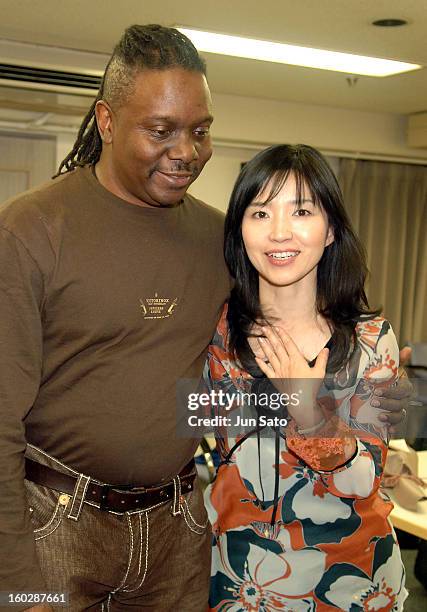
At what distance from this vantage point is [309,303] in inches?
72.0

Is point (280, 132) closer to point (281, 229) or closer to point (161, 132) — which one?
point (281, 229)

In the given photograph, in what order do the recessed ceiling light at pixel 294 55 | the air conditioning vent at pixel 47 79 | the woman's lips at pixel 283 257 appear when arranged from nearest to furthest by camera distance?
the woman's lips at pixel 283 257 → the recessed ceiling light at pixel 294 55 → the air conditioning vent at pixel 47 79

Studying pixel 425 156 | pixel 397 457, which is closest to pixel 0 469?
pixel 397 457

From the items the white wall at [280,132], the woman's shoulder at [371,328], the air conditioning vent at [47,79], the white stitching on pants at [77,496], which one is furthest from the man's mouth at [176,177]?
the white wall at [280,132]

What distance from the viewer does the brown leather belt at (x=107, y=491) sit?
161cm

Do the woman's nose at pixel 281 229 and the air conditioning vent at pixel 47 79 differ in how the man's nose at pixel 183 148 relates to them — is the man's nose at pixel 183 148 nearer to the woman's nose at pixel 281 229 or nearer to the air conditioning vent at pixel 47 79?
the woman's nose at pixel 281 229

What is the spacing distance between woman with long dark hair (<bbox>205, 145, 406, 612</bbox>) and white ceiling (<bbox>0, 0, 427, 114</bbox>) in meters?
2.21

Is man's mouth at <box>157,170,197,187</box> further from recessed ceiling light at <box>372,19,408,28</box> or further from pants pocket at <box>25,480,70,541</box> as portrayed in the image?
recessed ceiling light at <box>372,19,408,28</box>

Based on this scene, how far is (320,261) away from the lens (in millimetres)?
1855

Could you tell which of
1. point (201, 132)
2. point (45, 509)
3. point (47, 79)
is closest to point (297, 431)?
point (45, 509)

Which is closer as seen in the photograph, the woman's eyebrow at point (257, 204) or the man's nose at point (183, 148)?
the man's nose at point (183, 148)

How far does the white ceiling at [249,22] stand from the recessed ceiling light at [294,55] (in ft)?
0.16

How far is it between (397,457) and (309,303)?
123cm

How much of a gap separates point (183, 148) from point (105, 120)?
199 millimetres
